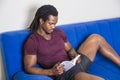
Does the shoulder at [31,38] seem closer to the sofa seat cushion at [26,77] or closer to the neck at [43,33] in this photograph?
the neck at [43,33]

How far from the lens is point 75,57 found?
1967 millimetres

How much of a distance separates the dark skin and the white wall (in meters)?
0.31

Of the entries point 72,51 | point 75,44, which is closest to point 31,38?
point 72,51

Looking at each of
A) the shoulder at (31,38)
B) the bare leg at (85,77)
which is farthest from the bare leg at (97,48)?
the shoulder at (31,38)

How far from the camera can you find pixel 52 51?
1.94 metres

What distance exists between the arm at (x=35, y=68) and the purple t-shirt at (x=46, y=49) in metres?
0.04

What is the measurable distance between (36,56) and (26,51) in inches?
3.8

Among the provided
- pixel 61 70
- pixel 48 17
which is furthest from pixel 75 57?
pixel 48 17

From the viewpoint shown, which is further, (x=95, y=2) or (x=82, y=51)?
(x=95, y=2)

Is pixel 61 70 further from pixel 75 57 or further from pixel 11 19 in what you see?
pixel 11 19

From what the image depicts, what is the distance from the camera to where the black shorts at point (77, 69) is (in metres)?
1.82

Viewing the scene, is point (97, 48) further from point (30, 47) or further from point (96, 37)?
point (30, 47)

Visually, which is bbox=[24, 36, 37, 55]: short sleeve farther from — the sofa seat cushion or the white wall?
the white wall

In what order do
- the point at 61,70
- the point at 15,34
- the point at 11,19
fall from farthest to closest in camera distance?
the point at 11,19, the point at 15,34, the point at 61,70
